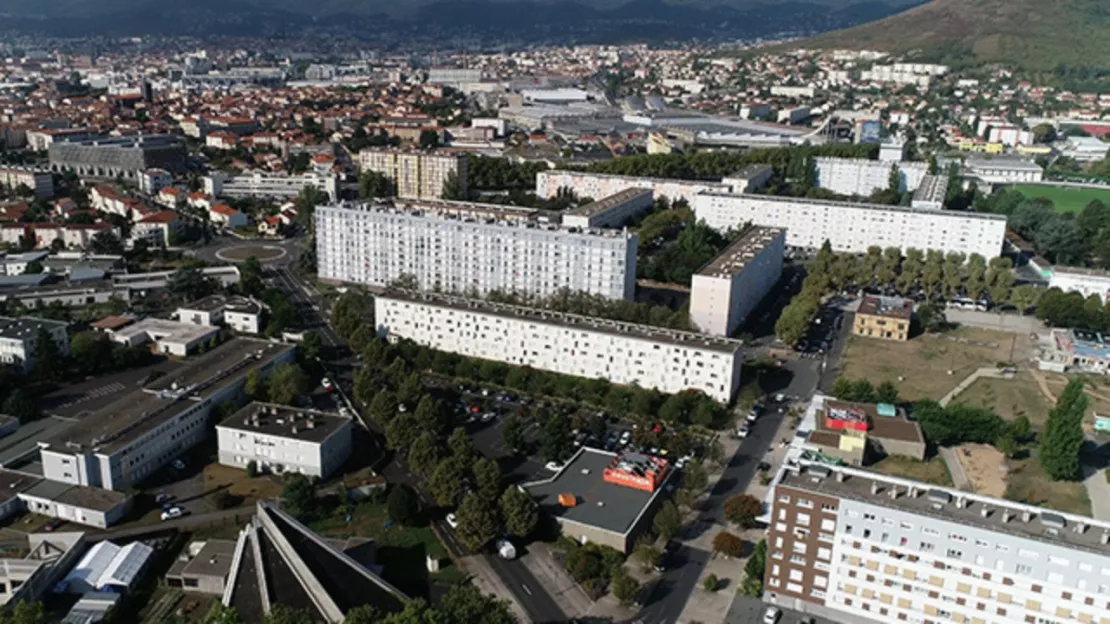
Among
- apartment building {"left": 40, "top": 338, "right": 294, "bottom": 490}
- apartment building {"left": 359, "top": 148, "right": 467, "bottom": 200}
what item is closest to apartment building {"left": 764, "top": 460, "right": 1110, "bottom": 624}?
apartment building {"left": 40, "top": 338, "right": 294, "bottom": 490}

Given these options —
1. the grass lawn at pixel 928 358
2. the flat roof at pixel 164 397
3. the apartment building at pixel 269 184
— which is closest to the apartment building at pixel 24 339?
the flat roof at pixel 164 397

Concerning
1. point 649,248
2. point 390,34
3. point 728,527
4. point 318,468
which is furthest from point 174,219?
point 390,34

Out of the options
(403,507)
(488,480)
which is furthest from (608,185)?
(403,507)

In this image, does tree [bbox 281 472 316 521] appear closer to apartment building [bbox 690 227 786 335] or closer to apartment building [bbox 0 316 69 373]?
apartment building [bbox 0 316 69 373]

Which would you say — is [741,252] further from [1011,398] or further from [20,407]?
[20,407]

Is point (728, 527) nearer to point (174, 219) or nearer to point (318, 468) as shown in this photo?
point (318, 468)
